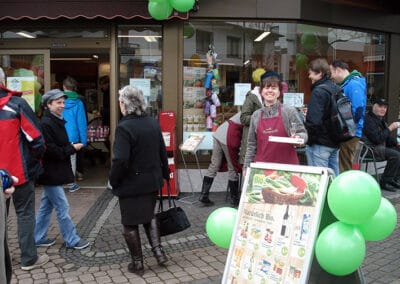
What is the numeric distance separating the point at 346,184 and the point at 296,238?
0.53 meters

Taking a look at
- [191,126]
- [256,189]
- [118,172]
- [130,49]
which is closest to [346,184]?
[256,189]

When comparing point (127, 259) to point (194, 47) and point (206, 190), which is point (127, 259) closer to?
point (206, 190)

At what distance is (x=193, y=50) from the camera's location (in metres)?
7.67

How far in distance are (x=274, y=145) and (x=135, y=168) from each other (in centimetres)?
130

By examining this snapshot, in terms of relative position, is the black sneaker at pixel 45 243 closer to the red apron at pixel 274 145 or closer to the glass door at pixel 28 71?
the red apron at pixel 274 145

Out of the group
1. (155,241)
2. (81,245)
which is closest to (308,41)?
(155,241)

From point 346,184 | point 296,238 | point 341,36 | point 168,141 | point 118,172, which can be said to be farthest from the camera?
point 341,36

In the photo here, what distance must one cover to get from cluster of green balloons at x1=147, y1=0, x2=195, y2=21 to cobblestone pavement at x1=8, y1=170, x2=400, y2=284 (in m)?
2.99

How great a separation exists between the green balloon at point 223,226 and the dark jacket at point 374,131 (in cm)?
464

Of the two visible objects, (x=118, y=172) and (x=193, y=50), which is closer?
(x=118, y=172)

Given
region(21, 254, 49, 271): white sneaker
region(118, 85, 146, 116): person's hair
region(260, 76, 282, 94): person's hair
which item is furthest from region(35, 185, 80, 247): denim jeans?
region(260, 76, 282, 94): person's hair

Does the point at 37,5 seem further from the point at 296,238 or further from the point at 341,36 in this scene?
the point at 296,238

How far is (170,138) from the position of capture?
6.92m

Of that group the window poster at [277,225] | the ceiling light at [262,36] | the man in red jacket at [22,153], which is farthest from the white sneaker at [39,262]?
the ceiling light at [262,36]
